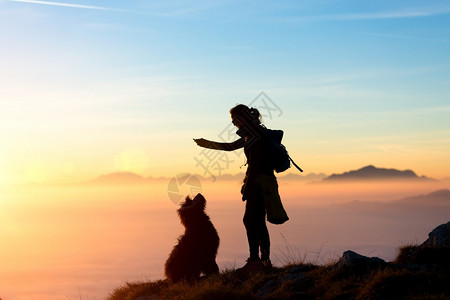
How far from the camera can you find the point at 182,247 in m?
11.3

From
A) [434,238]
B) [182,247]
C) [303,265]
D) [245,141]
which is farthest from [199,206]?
[434,238]

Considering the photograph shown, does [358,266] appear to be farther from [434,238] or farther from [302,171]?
[434,238]

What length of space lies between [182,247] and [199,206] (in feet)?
3.08

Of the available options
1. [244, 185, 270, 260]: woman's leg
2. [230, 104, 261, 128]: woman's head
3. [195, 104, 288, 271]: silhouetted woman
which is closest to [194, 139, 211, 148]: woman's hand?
[195, 104, 288, 271]: silhouetted woman

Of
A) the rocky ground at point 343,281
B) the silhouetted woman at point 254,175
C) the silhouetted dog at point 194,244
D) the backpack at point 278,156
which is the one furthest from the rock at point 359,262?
the silhouetted dog at point 194,244

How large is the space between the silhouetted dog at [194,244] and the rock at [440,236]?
4.71m

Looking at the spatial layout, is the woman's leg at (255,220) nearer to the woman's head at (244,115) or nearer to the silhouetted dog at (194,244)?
the silhouetted dog at (194,244)

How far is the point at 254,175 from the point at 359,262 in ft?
9.03

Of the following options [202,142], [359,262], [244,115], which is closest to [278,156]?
[244,115]

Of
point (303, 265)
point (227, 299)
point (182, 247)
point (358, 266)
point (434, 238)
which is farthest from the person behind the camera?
point (434, 238)

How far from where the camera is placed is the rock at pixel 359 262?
9.30m

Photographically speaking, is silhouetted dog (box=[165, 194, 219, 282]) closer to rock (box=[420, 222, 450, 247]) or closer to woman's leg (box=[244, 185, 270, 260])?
woman's leg (box=[244, 185, 270, 260])

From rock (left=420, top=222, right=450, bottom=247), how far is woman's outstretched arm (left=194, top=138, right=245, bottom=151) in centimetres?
466

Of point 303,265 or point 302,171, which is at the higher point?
point 302,171
